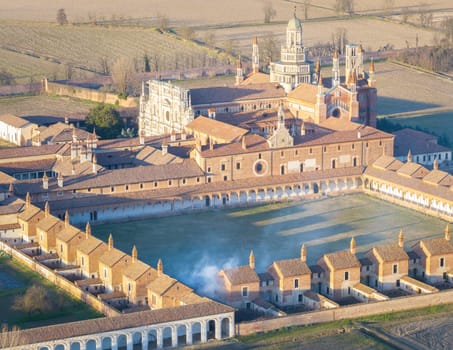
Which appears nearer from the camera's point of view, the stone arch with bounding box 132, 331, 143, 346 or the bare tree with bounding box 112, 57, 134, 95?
the stone arch with bounding box 132, 331, 143, 346

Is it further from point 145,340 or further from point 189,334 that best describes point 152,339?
point 189,334

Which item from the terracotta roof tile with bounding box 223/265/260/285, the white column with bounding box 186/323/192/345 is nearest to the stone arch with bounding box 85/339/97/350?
the white column with bounding box 186/323/192/345

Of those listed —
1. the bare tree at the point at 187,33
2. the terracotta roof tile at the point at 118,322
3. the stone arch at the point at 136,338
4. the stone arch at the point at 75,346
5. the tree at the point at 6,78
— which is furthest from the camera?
the bare tree at the point at 187,33

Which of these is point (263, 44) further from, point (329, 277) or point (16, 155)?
point (329, 277)

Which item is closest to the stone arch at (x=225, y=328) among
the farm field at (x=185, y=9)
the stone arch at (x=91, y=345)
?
the stone arch at (x=91, y=345)

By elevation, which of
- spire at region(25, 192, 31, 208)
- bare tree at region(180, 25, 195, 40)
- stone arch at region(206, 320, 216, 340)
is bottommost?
stone arch at region(206, 320, 216, 340)

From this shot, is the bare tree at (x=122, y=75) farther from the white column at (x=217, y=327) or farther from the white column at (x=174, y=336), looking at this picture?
the white column at (x=174, y=336)

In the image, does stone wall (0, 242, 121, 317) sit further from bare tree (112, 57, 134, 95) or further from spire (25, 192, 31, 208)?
bare tree (112, 57, 134, 95)
